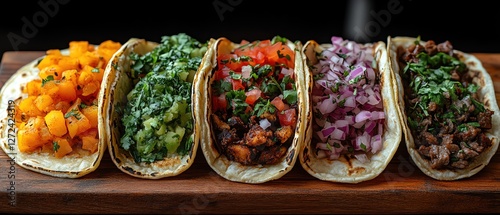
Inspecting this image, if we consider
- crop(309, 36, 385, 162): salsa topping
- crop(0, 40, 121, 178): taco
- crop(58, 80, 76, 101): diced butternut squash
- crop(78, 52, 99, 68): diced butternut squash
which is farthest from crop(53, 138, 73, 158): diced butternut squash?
crop(309, 36, 385, 162): salsa topping

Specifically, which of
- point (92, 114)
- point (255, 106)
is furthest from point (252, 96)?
point (92, 114)

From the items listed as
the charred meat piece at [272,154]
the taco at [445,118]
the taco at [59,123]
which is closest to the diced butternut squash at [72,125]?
the taco at [59,123]

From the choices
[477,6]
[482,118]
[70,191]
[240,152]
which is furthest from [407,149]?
[477,6]

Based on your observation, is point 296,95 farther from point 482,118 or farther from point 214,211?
point 482,118

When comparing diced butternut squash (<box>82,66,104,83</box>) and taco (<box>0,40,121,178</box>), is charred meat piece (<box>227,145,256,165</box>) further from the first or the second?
diced butternut squash (<box>82,66,104,83</box>)

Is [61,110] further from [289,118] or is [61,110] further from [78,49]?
[289,118]

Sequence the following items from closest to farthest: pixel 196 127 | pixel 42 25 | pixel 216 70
→ pixel 196 127
pixel 216 70
pixel 42 25
